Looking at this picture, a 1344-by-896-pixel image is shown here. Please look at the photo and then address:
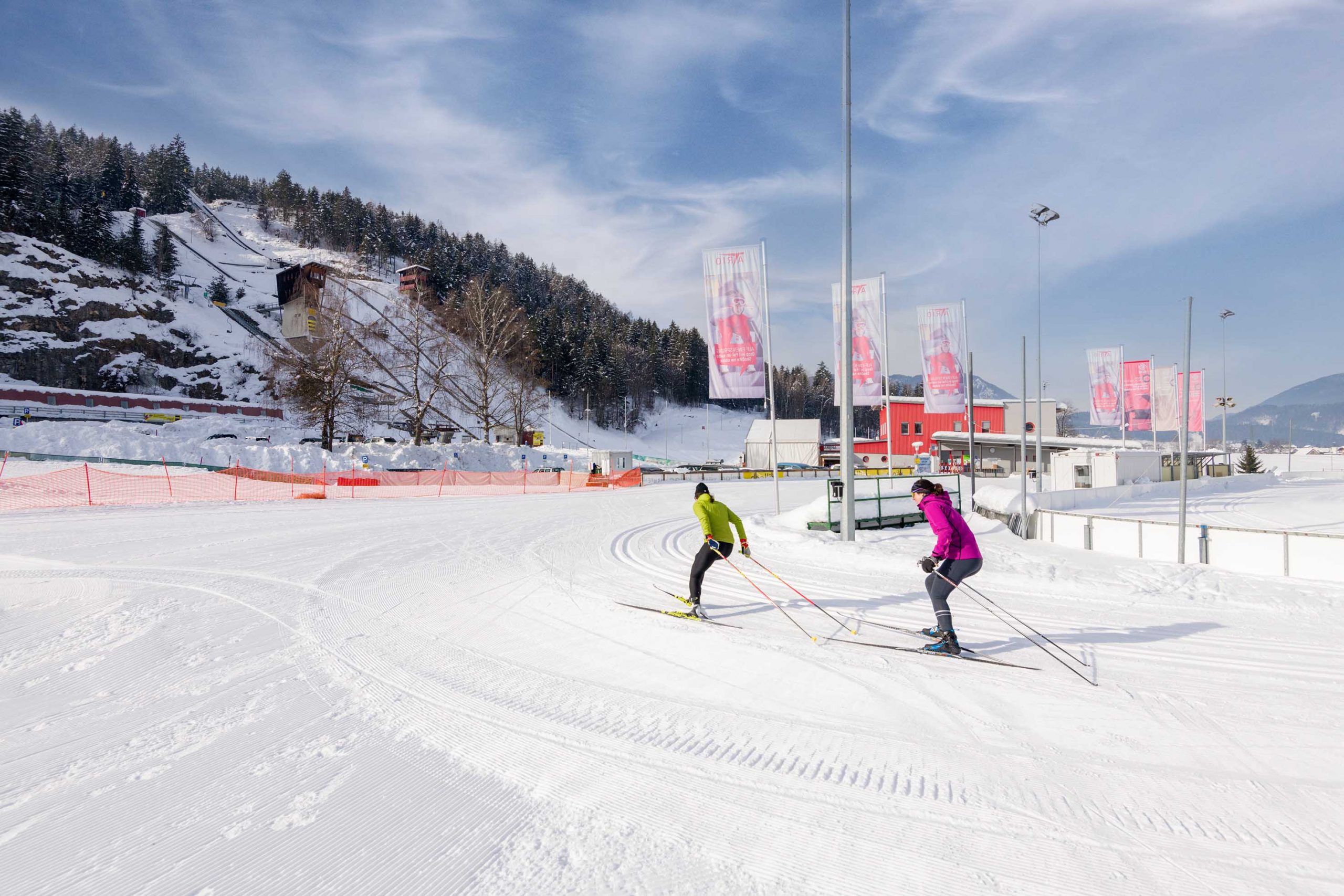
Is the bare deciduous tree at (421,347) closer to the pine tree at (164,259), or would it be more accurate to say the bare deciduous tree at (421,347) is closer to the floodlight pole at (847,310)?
the floodlight pole at (847,310)

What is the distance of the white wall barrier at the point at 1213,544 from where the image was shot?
9711mm

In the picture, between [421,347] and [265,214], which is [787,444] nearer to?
[421,347]

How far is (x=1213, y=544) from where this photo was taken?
37.4 feet

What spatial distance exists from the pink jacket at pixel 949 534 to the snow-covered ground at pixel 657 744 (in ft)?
3.36

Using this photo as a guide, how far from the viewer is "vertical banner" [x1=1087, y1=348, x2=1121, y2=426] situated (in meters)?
30.6

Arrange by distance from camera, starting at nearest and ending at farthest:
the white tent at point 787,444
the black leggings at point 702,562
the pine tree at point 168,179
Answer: the black leggings at point 702,562 < the white tent at point 787,444 < the pine tree at point 168,179

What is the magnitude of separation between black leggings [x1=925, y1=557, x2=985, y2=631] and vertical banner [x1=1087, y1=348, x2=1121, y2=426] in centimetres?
3061

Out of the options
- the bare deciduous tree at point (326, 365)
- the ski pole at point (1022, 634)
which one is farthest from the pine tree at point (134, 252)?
the ski pole at point (1022, 634)

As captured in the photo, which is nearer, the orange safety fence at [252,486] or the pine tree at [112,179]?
the orange safety fence at [252,486]

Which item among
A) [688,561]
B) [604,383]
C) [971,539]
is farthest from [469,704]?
[604,383]

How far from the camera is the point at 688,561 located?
1138 centimetres

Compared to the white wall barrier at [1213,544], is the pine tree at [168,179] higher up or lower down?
higher up

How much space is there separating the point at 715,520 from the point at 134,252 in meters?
84.0

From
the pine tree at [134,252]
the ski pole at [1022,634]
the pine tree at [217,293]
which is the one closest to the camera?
the ski pole at [1022,634]
